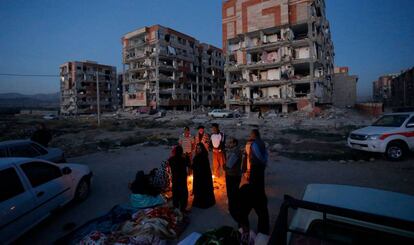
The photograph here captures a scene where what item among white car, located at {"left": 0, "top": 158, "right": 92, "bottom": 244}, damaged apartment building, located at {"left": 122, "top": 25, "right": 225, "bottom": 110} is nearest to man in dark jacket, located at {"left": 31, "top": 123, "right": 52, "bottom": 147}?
white car, located at {"left": 0, "top": 158, "right": 92, "bottom": 244}

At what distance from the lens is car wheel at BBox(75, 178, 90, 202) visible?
5.63 metres

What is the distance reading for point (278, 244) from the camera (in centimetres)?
158

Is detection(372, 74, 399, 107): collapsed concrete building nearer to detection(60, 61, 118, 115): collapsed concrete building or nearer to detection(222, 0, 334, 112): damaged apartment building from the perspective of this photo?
detection(222, 0, 334, 112): damaged apartment building

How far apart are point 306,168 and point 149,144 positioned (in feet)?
31.1

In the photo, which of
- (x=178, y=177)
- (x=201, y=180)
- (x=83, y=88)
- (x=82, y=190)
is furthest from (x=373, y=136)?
(x=83, y=88)

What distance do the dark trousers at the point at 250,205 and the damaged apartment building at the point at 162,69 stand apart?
47.1m

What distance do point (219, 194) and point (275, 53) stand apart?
125ft

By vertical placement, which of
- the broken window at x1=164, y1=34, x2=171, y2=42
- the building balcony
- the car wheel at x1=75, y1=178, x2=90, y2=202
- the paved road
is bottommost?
the paved road

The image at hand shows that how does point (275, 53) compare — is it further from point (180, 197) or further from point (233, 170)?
point (180, 197)

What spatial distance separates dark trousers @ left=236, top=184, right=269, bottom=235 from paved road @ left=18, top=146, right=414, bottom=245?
881 mm

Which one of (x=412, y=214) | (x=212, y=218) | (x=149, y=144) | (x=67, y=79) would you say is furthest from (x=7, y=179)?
(x=67, y=79)

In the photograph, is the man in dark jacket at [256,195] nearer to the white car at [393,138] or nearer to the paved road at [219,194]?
the paved road at [219,194]

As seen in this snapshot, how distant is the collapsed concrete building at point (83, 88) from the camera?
2694 inches

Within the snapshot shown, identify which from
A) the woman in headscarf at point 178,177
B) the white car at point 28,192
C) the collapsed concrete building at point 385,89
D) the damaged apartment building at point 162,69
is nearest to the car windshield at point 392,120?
the woman in headscarf at point 178,177
